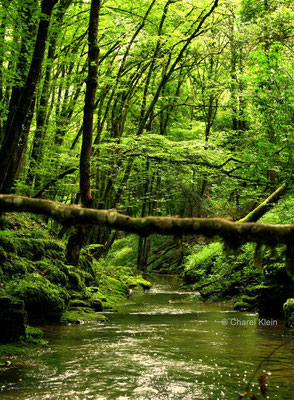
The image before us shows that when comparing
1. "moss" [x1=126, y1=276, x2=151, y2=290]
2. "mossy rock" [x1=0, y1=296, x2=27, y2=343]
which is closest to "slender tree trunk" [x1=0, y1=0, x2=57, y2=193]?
"mossy rock" [x1=0, y1=296, x2=27, y2=343]

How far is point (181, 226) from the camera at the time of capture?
2.60m

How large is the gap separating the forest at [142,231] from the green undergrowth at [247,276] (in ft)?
0.18

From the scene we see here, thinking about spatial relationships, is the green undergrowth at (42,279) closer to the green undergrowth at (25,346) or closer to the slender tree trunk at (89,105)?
the green undergrowth at (25,346)

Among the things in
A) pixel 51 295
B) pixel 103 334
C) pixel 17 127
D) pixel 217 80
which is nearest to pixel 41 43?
pixel 17 127

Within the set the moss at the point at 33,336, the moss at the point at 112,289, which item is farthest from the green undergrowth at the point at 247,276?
the moss at the point at 33,336

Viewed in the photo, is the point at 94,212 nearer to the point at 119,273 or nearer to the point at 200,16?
the point at 200,16

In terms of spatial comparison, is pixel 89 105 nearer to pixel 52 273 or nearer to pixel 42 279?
pixel 52 273

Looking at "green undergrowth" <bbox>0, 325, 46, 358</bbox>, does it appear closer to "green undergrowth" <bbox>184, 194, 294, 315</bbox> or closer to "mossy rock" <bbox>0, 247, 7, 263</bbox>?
"mossy rock" <bbox>0, 247, 7, 263</bbox>

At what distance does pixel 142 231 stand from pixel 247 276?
1322 centimetres

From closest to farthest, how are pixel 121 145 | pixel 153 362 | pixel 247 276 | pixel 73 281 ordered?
pixel 153 362 < pixel 73 281 < pixel 121 145 < pixel 247 276

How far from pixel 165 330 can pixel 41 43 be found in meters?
6.61

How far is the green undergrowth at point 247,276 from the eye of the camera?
11.1 meters

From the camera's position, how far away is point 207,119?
26.3m

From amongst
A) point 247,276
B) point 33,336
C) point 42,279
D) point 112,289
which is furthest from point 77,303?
point 247,276
